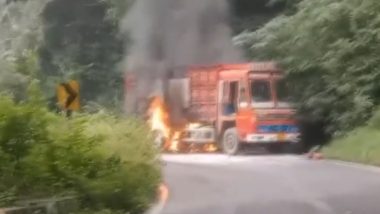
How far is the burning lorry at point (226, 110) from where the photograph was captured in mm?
28781

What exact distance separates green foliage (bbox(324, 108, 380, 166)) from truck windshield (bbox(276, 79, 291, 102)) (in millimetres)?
3158

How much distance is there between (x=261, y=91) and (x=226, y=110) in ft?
5.16

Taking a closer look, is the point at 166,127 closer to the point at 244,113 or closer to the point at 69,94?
the point at 244,113

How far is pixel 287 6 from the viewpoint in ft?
110

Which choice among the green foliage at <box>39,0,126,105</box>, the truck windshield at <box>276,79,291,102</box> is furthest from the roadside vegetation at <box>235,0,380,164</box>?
the green foliage at <box>39,0,126,105</box>

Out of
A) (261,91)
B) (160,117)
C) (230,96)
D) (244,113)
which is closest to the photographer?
(244,113)

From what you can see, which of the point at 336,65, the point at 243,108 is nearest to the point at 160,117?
the point at 243,108

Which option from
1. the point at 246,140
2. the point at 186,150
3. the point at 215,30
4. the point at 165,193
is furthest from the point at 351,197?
the point at 215,30

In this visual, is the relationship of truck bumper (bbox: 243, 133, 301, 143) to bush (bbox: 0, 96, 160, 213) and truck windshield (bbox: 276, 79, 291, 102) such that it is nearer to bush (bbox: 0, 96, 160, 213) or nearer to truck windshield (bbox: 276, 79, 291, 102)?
truck windshield (bbox: 276, 79, 291, 102)

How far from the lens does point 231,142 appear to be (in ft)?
97.5

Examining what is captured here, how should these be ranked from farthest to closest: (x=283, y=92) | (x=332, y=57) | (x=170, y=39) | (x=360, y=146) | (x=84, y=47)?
(x=84, y=47)
(x=170, y=39)
(x=283, y=92)
(x=332, y=57)
(x=360, y=146)

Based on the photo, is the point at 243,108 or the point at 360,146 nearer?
the point at 360,146

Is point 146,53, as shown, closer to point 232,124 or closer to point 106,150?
point 232,124

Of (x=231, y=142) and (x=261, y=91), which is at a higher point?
(x=261, y=91)
